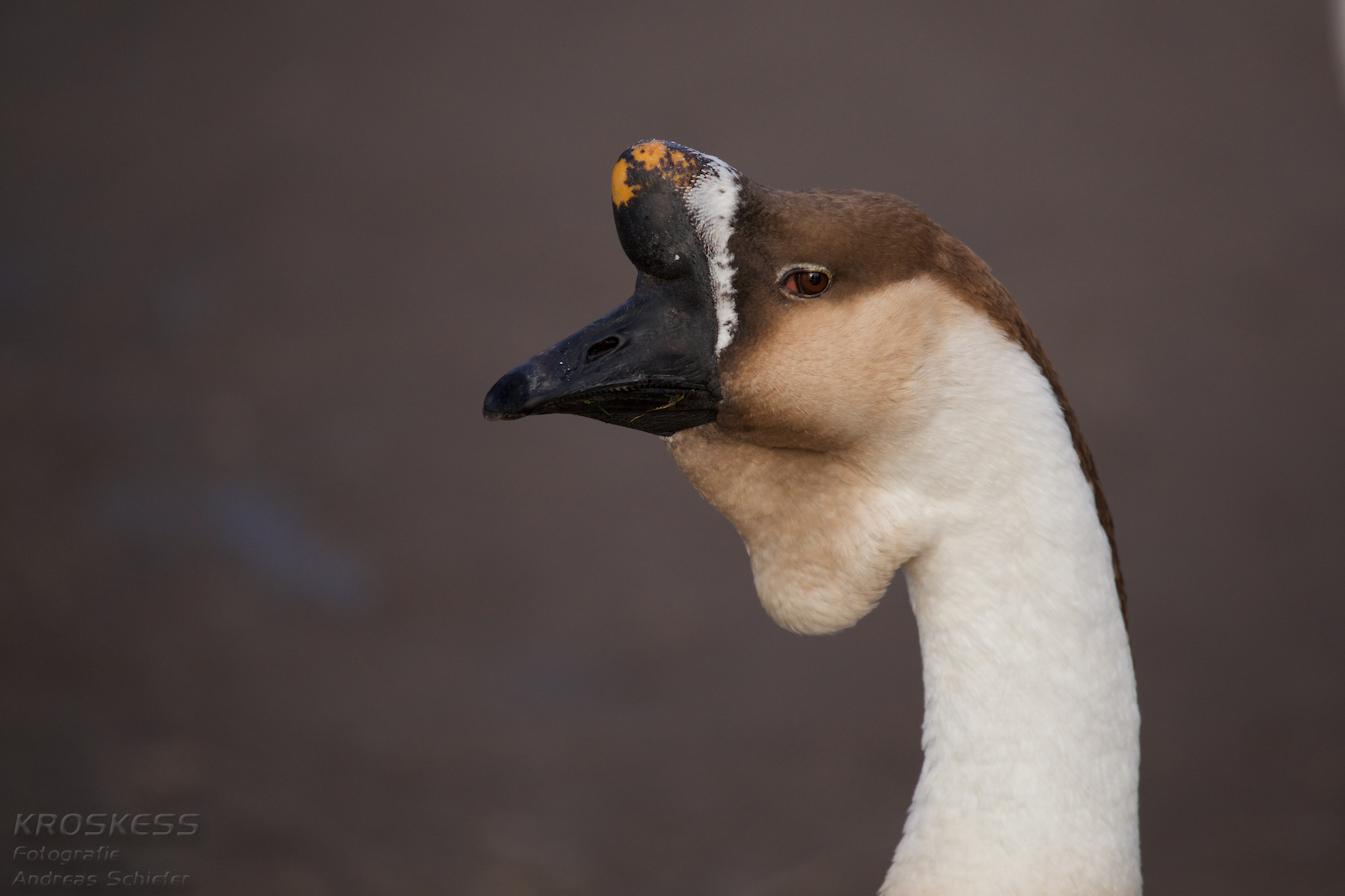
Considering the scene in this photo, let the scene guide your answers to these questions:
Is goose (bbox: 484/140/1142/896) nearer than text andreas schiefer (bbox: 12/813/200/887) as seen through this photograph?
Yes

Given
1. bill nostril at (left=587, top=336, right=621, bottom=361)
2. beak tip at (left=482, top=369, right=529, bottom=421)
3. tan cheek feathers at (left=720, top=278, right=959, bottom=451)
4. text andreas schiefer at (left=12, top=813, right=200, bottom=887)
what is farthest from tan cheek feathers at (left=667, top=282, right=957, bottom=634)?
text andreas schiefer at (left=12, top=813, right=200, bottom=887)

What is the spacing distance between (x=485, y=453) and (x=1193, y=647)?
12.9ft

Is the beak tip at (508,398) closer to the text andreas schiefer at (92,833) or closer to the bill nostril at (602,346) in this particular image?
the bill nostril at (602,346)

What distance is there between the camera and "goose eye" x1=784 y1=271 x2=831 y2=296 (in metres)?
1.93

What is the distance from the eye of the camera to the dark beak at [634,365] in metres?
1.92

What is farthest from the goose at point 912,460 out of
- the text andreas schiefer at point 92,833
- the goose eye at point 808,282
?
the text andreas schiefer at point 92,833

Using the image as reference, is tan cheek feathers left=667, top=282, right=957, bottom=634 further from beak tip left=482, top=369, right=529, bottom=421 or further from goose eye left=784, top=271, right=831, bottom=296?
beak tip left=482, top=369, right=529, bottom=421

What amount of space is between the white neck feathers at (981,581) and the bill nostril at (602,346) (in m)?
0.25

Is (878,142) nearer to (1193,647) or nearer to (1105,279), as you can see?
(1105,279)

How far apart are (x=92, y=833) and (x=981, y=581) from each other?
418cm

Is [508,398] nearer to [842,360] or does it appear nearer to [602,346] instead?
[602,346]

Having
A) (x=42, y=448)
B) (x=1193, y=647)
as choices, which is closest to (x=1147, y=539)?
(x=1193, y=647)

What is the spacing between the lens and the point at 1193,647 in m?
6.00

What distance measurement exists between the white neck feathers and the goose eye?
124 millimetres
